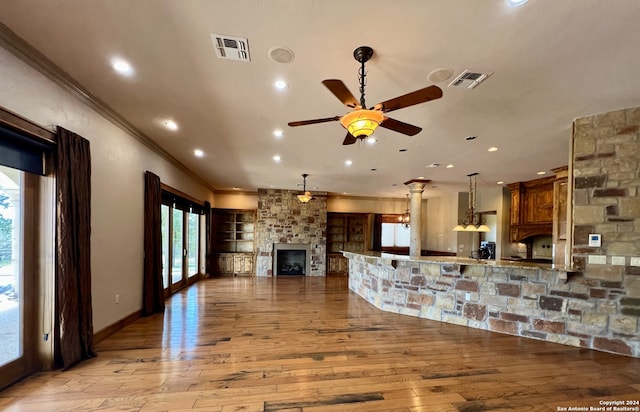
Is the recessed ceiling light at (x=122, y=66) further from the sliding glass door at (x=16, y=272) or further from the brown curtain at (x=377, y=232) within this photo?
the brown curtain at (x=377, y=232)

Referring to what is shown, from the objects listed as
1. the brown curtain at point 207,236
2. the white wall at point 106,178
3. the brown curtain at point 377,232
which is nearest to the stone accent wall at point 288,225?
the brown curtain at point 207,236

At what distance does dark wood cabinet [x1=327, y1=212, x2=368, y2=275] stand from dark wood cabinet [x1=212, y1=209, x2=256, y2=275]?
293cm

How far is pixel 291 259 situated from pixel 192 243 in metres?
3.32

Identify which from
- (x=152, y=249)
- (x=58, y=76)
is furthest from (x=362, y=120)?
(x=152, y=249)

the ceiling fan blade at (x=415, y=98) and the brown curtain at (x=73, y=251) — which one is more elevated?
the ceiling fan blade at (x=415, y=98)

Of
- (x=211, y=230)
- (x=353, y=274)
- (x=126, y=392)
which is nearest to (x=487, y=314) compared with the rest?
(x=353, y=274)

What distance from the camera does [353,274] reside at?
7.12 metres

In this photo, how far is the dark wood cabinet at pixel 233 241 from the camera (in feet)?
31.0

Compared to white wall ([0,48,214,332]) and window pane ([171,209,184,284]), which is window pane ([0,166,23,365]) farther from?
window pane ([171,209,184,284])

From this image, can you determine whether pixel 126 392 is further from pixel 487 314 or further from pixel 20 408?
pixel 487 314

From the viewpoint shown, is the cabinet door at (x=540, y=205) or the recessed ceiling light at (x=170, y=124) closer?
the recessed ceiling light at (x=170, y=124)

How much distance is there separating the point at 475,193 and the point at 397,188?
7.55ft

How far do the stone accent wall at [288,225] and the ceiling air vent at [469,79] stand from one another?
726 cm

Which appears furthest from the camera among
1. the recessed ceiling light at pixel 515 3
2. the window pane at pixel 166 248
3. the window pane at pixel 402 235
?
the window pane at pixel 402 235
